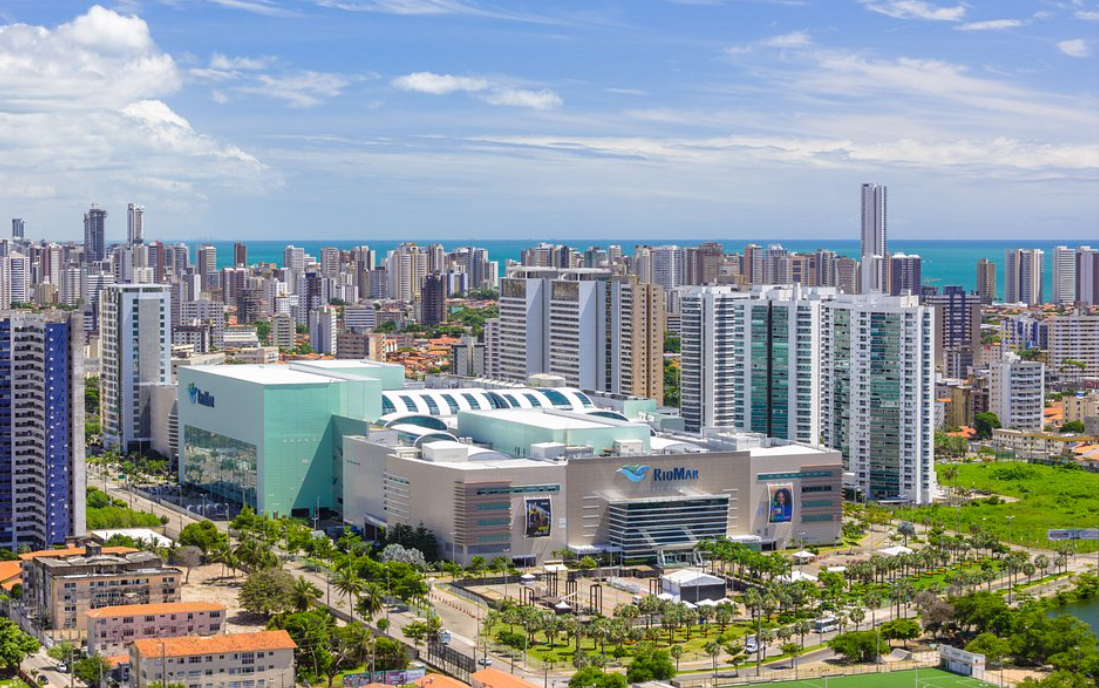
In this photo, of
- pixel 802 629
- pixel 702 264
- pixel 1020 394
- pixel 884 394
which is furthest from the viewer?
pixel 702 264

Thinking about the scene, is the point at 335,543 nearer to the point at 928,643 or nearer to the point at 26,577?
the point at 26,577

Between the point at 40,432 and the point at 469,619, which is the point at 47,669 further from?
the point at 40,432

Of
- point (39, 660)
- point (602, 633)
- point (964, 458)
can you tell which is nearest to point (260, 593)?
point (39, 660)

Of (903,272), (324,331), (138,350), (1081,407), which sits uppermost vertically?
(903,272)

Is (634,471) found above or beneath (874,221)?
beneath

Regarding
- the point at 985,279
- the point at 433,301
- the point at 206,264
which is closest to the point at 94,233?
the point at 206,264
